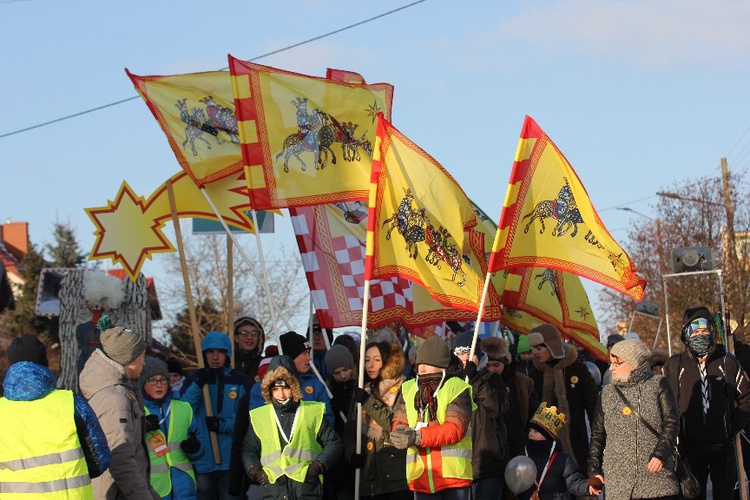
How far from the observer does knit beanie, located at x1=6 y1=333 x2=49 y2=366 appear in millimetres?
10586

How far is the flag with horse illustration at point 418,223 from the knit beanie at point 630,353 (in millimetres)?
1346

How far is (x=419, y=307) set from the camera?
43.7 ft

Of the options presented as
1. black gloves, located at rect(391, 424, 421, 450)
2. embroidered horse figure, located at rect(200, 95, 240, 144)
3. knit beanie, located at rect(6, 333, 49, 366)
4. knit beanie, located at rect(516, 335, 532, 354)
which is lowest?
black gloves, located at rect(391, 424, 421, 450)

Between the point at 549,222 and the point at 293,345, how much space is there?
236 centimetres

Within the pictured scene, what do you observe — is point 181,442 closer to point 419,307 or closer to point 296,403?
point 296,403

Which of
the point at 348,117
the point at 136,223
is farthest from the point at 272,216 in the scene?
the point at 348,117

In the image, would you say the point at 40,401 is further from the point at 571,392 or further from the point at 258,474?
the point at 571,392

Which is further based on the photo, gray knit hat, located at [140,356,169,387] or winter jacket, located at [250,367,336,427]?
winter jacket, located at [250,367,336,427]

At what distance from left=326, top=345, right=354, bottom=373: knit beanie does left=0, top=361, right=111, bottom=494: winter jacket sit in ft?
13.9

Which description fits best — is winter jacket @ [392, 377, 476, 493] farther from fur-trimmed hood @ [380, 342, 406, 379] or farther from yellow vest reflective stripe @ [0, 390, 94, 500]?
yellow vest reflective stripe @ [0, 390, 94, 500]

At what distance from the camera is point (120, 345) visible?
8430 millimetres

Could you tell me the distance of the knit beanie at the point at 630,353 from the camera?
10055 millimetres

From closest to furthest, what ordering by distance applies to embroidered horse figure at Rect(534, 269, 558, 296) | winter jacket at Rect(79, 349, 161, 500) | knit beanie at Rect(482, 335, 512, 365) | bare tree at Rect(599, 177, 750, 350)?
winter jacket at Rect(79, 349, 161, 500), knit beanie at Rect(482, 335, 512, 365), embroidered horse figure at Rect(534, 269, 558, 296), bare tree at Rect(599, 177, 750, 350)

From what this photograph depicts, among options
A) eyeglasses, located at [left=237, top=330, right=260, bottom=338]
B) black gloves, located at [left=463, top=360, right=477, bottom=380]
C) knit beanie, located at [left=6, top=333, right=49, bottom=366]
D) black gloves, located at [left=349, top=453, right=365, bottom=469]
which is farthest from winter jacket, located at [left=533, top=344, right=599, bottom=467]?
knit beanie, located at [left=6, top=333, right=49, bottom=366]
